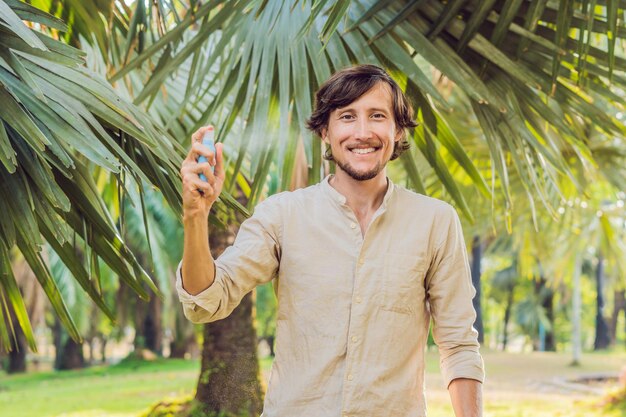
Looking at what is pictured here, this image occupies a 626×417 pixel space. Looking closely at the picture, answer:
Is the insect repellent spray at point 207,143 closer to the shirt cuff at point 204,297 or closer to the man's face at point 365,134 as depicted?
the shirt cuff at point 204,297

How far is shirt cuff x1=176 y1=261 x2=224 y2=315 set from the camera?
1.79 m

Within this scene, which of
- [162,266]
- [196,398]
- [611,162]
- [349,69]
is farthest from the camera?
[162,266]

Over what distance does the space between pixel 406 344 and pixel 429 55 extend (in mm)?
1776

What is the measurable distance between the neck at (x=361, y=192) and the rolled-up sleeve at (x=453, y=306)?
0.16 m

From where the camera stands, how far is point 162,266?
49.3 feet

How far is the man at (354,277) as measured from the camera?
184 cm

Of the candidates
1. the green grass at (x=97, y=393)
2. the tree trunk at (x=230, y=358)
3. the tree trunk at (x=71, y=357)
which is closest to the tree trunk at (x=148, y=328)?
the tree trunk at (x=71, y=357)

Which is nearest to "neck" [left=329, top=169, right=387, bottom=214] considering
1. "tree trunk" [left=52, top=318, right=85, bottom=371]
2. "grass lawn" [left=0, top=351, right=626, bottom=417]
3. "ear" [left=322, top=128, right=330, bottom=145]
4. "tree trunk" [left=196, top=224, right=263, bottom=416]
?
"ear" [left=322, top=128, right=330, bottom=145]

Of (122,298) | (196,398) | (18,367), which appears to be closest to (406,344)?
(196,398)

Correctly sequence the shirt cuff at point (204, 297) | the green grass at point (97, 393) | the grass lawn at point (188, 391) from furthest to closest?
1. the green grass at point (97, 393)
2. the grass lawn at point (188, 391)
3. the shirt cuff at point (204, 297)

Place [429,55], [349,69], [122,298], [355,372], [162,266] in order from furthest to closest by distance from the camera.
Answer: [122,298]
[162,266]
[429,55]
[349,69]
[355,372]

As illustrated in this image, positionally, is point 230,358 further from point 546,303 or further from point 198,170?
point 546,303

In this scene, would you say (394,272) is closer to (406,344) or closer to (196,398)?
(406,344)

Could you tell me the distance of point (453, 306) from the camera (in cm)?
198
